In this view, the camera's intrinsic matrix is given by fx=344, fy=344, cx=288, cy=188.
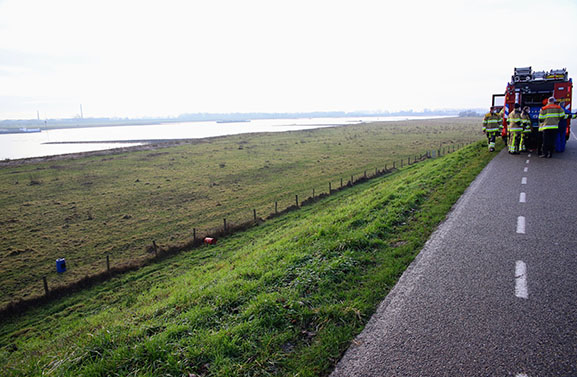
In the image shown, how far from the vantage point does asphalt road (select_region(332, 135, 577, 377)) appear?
4.11m

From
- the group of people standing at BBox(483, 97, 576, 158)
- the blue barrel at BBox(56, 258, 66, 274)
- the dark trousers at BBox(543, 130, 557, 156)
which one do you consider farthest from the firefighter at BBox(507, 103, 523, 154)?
the blue barrel at BBox(56, 258, 66, 274)

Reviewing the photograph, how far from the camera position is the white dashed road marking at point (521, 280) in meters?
5.44

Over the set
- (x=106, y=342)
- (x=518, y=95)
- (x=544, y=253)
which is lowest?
(x=106, y=342)

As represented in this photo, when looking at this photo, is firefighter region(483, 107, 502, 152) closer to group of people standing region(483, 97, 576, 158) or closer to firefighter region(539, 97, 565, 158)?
group of people standing region(483, 97, 576, 158)

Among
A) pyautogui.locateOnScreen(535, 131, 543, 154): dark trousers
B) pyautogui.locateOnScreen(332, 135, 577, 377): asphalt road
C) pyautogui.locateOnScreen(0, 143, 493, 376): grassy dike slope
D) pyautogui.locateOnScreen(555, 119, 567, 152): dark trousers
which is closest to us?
pyautogui.locateOnScreen(332, 135, 577, 377): asphalt road

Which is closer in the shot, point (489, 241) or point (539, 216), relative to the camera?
point (489, 241)

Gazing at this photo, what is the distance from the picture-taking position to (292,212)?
71.2ft

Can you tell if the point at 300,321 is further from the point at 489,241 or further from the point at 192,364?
the point at 489,241

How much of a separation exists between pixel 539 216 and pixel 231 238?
1348 centimetres

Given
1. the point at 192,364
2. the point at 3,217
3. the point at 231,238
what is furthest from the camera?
the point at 3,217

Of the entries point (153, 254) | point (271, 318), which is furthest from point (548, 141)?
point (153, 254)

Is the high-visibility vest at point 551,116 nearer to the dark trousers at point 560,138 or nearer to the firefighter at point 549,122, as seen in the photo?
the firefighter at point 549,122

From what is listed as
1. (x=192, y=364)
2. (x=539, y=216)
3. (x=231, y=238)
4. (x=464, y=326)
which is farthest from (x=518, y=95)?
(x=192, y=364)

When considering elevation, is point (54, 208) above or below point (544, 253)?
below
